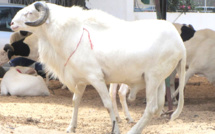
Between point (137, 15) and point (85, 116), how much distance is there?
13.3 m

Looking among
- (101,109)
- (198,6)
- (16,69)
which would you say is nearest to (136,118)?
(101,109)

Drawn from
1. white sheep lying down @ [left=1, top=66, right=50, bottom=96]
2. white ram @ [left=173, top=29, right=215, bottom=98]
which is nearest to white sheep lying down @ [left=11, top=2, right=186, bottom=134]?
white sheep lying down @ [left=1, top=66, right=50, bottom=96]

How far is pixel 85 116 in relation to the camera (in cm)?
987

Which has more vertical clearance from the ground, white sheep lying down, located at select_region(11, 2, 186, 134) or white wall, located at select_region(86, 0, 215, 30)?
white sheep lying down, located at select_region(11, 2, 186, 134)

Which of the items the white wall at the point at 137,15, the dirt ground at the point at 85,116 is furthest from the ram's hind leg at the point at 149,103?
the white wall at the point at 137,15

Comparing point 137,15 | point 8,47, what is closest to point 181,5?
point 137,15

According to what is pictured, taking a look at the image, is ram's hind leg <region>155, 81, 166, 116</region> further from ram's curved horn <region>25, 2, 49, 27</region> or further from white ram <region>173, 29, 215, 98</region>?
white ram <region>173, 29, 215, 98</region>

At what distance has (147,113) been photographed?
7570 mm

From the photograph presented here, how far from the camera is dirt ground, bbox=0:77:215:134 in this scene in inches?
323

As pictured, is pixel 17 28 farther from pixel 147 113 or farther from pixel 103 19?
pixel 147 113

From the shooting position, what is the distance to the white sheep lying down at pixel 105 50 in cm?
751

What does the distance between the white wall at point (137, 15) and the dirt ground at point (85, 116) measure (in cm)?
906

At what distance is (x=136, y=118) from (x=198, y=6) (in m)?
15.2

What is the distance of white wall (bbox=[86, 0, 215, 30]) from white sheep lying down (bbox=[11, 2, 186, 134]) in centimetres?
1388
